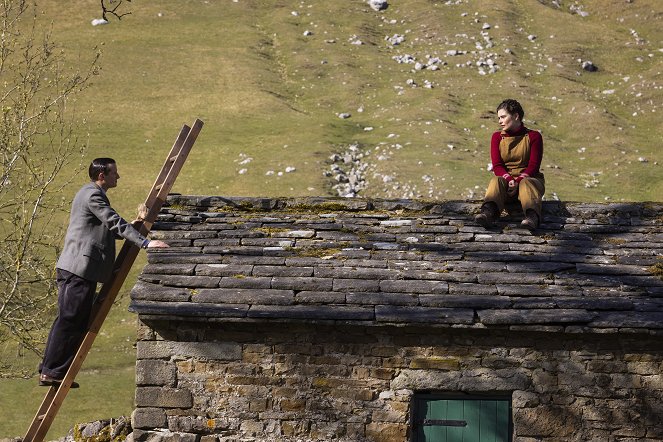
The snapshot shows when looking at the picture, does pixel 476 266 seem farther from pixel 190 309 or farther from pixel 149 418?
pixel 149 418

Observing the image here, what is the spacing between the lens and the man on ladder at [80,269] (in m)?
8.11

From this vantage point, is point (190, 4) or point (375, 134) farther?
point (190, 4)

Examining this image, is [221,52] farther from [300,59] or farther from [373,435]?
[373,435]

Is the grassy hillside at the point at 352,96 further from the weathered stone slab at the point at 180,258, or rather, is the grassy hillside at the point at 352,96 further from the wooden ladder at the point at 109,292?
the wooden ladder at the point at 109,292

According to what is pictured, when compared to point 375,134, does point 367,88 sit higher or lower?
higher

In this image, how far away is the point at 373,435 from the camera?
8.42 metres

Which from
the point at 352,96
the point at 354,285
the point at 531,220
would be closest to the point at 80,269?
the point at 354,285

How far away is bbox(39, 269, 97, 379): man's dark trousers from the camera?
813cm

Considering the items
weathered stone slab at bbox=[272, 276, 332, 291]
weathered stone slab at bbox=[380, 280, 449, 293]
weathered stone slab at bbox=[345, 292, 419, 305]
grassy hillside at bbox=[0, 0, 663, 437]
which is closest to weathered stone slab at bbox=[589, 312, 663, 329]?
weathered stone slab at bbox=[380, 280, 449, 293]

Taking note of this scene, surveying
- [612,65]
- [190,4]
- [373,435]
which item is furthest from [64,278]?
[190,4]

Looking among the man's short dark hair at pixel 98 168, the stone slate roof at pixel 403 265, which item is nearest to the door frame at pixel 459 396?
the stone slate roof at pixel 403 265

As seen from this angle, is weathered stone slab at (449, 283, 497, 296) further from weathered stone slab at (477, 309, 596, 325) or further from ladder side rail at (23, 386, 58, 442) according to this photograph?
ladder side rail at (23, 386, 58, 442)

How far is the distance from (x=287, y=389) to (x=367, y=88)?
44968mm

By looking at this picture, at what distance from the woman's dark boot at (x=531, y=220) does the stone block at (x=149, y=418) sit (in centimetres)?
412
